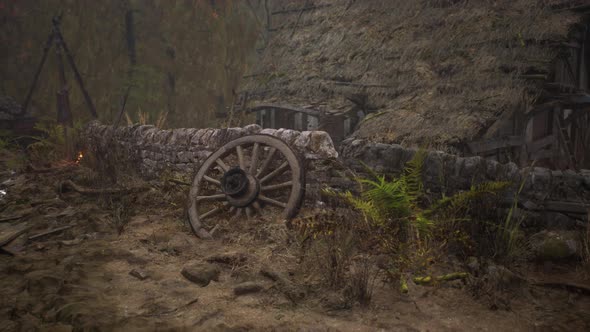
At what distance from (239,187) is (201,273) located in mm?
1472

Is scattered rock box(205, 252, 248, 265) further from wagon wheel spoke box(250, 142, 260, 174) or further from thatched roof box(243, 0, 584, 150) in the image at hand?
thatched roof box(243, 0, 584, 150)

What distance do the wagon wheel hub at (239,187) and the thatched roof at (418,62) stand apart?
11.8 feet

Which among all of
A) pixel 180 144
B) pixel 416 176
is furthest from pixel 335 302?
pixel 180 144

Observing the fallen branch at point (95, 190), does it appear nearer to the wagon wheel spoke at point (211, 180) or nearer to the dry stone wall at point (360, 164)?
the dry stone wall at point (360, 164)

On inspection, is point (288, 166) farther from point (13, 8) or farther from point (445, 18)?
point (13, 8)

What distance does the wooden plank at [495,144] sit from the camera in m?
7.13

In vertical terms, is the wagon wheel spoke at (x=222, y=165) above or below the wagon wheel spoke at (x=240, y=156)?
below

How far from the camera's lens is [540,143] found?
344 inches

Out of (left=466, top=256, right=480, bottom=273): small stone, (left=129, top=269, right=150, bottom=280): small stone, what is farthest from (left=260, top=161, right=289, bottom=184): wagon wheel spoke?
(left=466, top=256, right=480, bottom=273): small stone

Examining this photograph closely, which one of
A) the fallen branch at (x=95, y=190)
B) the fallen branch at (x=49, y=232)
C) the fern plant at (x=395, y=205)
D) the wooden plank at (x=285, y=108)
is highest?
the wooden plank at (x=285, y=108)

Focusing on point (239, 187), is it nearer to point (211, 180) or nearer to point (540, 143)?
point (211, 180)

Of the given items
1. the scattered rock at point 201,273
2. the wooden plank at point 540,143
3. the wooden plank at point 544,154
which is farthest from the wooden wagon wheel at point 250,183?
the wooden plank at point 544,154

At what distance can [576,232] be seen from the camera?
141 inches

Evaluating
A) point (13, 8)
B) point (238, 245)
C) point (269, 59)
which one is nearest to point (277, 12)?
point (269, 59)
